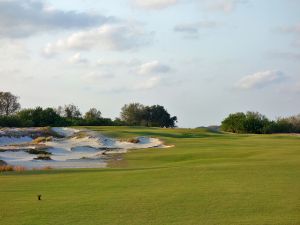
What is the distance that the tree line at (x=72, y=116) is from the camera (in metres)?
73.9

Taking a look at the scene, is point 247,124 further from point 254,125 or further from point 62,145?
point 62,145

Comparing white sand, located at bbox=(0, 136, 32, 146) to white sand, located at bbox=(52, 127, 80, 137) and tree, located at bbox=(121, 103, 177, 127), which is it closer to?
white sand, located at bbox=(52, 127, 80, 137)

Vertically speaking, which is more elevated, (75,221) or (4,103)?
(4,103)

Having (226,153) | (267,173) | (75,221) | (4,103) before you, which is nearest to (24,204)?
(75,221)

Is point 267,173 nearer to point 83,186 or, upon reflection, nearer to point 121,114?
point 83,186

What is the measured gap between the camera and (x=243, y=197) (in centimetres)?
1199

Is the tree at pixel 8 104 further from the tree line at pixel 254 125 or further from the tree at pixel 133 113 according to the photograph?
the tree line at pixel 254 125

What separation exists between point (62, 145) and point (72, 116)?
59027 millimetres

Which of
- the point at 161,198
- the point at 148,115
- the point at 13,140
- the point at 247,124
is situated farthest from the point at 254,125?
the point at 161,198

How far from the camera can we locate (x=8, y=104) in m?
101

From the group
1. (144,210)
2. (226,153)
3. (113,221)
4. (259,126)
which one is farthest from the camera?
(259,126)

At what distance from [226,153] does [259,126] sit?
52.5m

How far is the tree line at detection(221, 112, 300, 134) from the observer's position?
271 feet

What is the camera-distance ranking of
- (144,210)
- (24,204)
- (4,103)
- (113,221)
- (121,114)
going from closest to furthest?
1. (113,221)
2. (144,210)
3. (24,204)
4. (4,103)
5. (121,114)
